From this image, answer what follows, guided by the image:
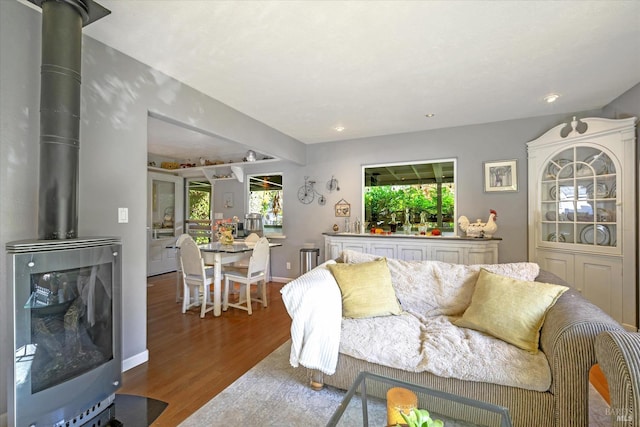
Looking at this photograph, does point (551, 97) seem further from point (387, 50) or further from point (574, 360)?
point (574, 360)

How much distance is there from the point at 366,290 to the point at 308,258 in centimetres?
275

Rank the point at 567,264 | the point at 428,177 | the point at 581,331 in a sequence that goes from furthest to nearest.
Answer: the point at 428,177 < the point at 567,264 < the point at 581,331

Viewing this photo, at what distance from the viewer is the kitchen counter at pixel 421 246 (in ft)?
12.2

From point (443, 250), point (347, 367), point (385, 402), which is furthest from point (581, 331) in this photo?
point (443, 250)

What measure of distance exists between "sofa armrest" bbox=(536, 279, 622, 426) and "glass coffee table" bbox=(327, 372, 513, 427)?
0.58 m

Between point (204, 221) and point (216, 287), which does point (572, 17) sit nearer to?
point (216, 287)

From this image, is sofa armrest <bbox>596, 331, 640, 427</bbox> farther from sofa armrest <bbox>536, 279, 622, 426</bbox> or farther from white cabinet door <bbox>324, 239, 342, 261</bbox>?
Result: white cabinet door <bbox>324, 239, 342, 261</bbox>

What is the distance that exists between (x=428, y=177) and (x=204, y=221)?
4717 mm

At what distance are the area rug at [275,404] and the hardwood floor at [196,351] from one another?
116mm

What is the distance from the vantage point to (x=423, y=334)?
1.90m

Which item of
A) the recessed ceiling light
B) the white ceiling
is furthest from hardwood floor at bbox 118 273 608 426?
the recessed ceiling light

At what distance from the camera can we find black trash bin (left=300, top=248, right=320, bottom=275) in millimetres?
4848

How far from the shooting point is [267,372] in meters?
2.19

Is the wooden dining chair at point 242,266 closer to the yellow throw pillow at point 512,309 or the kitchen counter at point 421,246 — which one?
the kitchen counter at point 421,246
